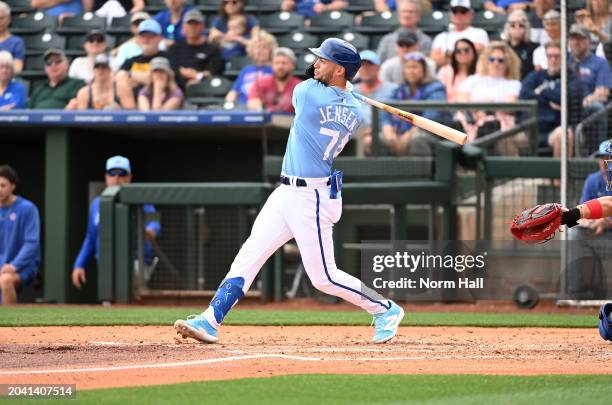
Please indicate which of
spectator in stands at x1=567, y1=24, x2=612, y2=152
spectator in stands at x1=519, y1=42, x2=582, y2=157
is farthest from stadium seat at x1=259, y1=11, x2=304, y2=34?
spectator in stands at x1=567, y1=24, x2=612, y2=152

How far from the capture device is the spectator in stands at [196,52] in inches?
537

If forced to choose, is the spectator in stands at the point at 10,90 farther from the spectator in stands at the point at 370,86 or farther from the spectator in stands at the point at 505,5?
the spectator in stands at the point at 505,5

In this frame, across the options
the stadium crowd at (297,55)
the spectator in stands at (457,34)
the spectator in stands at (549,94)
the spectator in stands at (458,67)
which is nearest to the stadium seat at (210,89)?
the stadium crowd at (297,55)

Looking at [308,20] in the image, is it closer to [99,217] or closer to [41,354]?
Result: [99,217]

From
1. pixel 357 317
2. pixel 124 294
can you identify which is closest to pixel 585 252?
pixel 357 317

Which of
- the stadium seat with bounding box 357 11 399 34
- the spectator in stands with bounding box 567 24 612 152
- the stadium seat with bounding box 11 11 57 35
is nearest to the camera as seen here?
the spectator in stands with bounding box 567 24 612 152

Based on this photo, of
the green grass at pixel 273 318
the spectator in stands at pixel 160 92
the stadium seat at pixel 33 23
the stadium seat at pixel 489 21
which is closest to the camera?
the green grass at pixel 273 318

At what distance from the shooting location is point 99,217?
1214 centimetres

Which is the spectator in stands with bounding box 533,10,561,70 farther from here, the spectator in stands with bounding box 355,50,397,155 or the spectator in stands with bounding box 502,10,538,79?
the spectator in stands with bounding box 355,50,397,155

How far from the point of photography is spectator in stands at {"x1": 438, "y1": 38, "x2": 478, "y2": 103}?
40.9 ft

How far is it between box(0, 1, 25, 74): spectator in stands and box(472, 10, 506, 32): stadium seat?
5641mm

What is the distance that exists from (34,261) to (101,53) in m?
3.02

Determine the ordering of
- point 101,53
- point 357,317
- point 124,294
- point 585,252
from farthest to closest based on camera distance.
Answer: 1. point 101,53
2. point 124,294
3. point 585,252
4. point 357,317

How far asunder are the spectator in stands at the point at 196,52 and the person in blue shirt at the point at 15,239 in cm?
266
